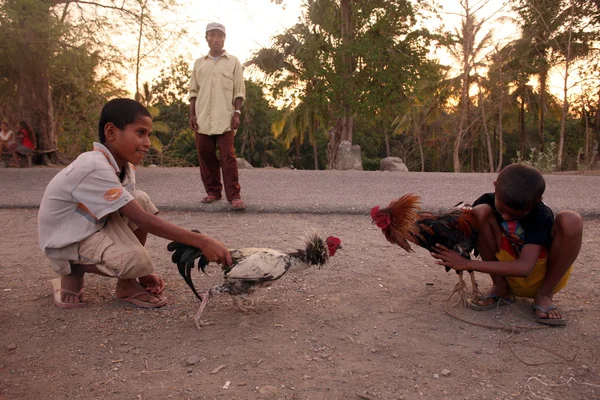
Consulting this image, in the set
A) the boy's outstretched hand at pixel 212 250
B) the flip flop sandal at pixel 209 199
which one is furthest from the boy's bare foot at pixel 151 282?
the flip flop sandal at pixel 209 199

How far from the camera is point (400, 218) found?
3059 millimetres

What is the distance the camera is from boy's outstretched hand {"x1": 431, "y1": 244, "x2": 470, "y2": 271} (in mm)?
2783

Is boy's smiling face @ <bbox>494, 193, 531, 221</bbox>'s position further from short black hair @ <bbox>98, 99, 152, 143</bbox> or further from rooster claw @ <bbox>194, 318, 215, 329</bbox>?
short black hair @ <bbox>98, 99, 152, 143</bbox>

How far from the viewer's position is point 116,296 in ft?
10.2

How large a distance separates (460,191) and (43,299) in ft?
20.7

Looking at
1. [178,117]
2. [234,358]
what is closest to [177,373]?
[234,358]

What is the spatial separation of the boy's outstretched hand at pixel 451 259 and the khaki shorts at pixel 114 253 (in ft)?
6.01

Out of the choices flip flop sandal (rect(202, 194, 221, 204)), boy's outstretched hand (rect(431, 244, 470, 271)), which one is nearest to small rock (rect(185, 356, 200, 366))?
boy's outstretched hand (rect(431, 244, 470, 271))

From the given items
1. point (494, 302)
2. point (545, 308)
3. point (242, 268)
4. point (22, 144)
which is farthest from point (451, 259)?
point (22, 144)

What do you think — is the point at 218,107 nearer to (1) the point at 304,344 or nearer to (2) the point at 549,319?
(1) the point at 304,344

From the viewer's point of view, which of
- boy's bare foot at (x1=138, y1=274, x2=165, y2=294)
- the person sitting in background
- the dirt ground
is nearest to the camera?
the dirt ground

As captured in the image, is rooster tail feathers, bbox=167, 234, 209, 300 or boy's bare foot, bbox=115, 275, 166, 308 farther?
boy's bare foot, bbox=115, 275, 166, 308

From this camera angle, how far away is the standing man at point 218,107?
5.82 meters

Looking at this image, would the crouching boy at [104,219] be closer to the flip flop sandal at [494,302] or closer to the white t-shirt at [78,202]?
the white t-shirt at [78,202]
